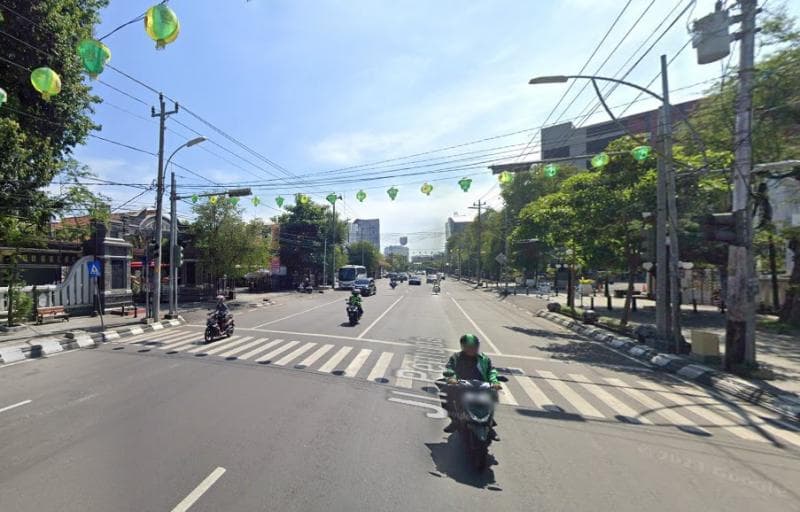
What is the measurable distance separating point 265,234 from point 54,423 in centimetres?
3209

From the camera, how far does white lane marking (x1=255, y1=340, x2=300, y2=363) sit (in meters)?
11.2

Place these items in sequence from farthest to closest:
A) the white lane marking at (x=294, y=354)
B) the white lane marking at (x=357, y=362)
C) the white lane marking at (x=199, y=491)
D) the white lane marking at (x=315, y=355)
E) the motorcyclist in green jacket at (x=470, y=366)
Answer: the white lane marking at (x=294, y=354) < the white lane marking at (x=315, y=355) < the white lane marking at (x=357, y=362) < the motorcyclist in green jacket at (x=470, y=366) < the white lane marking at (x=199, y=491)

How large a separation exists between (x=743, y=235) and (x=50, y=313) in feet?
77.1

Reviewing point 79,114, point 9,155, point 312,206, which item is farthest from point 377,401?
point 312,206

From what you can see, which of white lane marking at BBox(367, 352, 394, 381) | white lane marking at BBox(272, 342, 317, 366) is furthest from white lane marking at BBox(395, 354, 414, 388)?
white lane marking at BBox(272, 342, 317, 366)

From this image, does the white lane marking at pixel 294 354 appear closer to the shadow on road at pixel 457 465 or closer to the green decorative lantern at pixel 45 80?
the shadow on road at pixel 457 465

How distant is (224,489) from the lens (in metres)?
4.30

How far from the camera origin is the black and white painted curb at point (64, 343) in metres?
11.8

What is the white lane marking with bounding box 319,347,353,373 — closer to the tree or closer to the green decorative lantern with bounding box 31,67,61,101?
the green decorative lantern with bounding box 31,67,61,101

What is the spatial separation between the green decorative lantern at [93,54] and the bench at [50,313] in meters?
14.5

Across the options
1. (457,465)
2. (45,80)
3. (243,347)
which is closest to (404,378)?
(457,465)

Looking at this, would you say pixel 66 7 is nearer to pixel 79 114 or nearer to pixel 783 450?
pixel 79 114

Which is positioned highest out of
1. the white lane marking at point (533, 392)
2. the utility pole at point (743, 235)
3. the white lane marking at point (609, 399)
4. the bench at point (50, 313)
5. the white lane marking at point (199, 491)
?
the utility pole at point (743, 235)

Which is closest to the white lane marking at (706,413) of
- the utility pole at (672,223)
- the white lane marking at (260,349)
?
the utility pole at (672,223)
